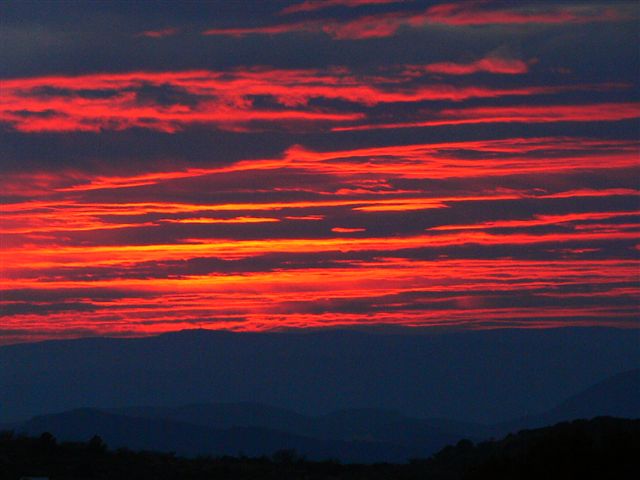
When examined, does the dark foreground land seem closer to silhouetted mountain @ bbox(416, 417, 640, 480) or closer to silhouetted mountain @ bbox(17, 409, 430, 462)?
silhouetted mountain @ bbox(416, 417, 640, 480)

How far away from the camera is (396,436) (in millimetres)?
198875

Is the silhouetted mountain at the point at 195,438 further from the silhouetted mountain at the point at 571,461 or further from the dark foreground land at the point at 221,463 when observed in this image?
the silhouetted mountain at the point at 571,461

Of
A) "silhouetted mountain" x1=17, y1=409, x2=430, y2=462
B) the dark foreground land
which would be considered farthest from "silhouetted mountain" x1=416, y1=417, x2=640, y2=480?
"silhouetted mountain" x1=17, y1=409, x2=430, y2=462

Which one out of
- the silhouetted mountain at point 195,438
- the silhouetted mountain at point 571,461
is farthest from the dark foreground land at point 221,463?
the silhouetted mountain at point 195,438

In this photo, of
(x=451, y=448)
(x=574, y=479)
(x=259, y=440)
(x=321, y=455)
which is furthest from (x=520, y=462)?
(x=259, y=440)

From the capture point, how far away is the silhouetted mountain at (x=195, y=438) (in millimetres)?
158125

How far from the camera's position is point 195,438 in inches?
6570

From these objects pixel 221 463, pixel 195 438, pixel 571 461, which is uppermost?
→ pixel 195 438

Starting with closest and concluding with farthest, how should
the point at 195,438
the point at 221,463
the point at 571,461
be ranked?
the point at 571,461, the point at 221,463, the point at 195,438

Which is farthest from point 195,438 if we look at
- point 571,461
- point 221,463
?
point 571,461

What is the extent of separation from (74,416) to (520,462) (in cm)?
13736

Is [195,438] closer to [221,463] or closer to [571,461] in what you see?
[221,463]


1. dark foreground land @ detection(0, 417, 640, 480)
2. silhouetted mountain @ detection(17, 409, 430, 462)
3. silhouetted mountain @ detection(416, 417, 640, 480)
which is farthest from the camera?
silhouetted mountain @ detection(17, 409, 430, 462)

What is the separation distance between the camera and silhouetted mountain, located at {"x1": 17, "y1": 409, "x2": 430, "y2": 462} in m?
158
